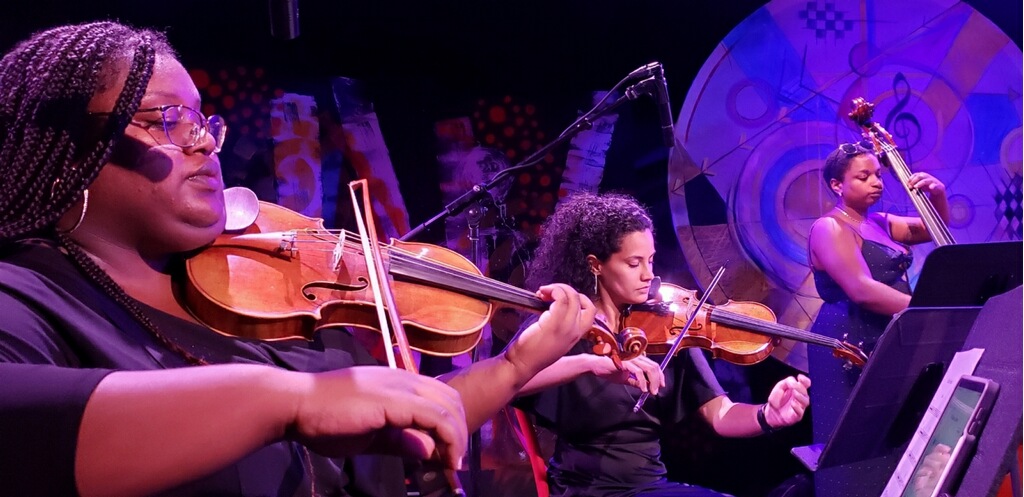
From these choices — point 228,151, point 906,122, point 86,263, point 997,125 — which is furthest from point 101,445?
point 997,125

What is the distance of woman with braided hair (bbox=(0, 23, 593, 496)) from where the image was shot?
65cm

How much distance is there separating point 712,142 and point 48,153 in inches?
148

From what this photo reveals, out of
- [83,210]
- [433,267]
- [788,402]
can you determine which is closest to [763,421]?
[788,402]

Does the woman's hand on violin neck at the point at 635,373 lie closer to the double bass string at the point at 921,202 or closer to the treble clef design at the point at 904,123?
the double bass string at the point at 921,202

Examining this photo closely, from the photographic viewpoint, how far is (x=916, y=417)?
171 centimetres

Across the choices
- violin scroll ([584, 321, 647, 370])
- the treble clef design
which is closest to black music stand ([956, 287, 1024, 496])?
violin scroll ([584, 321, 647, 370])

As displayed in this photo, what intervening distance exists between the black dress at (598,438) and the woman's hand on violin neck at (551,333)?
2.50 ft

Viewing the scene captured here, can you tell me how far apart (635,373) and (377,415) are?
1485mm

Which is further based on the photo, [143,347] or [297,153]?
[297,153]

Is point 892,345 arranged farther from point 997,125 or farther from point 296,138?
point 997,125

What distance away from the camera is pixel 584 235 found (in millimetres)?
2766

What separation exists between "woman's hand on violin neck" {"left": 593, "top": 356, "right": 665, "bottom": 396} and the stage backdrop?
2.19 meters

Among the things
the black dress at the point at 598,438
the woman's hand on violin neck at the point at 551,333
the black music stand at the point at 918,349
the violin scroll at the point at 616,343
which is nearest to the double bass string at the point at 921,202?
the black music stand at the point at 918,349

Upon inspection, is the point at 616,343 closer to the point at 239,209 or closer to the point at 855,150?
the point at 239,209
